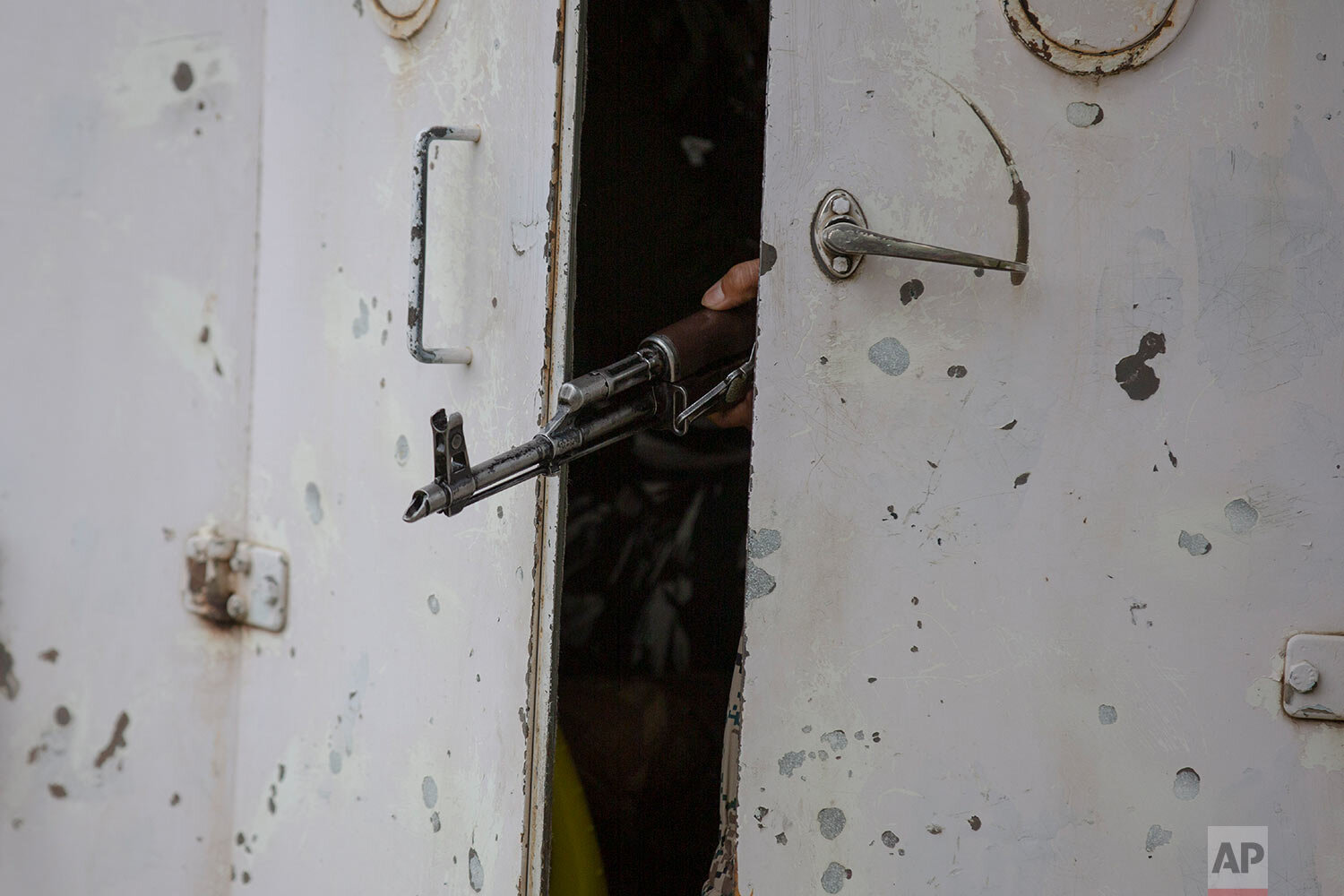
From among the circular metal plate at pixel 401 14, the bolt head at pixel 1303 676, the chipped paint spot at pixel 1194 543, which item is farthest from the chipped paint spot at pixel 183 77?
the bolt head at pixel 1303 676

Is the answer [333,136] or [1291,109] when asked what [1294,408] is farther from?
[333,136]

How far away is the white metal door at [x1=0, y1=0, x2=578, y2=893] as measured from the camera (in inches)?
37.2

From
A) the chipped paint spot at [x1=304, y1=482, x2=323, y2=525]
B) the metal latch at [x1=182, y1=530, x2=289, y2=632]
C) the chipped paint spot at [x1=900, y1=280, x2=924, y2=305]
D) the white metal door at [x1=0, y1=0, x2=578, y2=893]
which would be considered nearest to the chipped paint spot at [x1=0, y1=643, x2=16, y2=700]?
the white metal door at [x1=0, y1=0, x2=578, y2=893]

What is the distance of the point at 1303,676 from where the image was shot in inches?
28.2

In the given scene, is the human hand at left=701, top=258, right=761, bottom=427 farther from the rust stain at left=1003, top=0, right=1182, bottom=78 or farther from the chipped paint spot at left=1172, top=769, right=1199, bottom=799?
the chipped paint spot at left=1172, top=769, right=1199, bottom=799

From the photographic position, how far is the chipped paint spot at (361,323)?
1.01m

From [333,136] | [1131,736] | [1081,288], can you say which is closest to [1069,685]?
[1131,736]

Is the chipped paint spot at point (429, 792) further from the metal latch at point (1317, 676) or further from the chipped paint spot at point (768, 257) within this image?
the metal latch at point (1317, 676)

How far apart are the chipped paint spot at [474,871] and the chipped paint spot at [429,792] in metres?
0.06

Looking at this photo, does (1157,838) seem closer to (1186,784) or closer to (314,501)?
(1186,784)

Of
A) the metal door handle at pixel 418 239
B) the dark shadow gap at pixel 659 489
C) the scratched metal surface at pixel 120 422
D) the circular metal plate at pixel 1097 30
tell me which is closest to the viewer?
the circular metal plate at pixel 1097 30

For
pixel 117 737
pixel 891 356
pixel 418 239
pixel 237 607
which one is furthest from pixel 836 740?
pixel 117 737

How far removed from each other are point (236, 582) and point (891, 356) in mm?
747

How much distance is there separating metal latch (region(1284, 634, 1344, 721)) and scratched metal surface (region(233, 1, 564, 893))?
1.80ft
